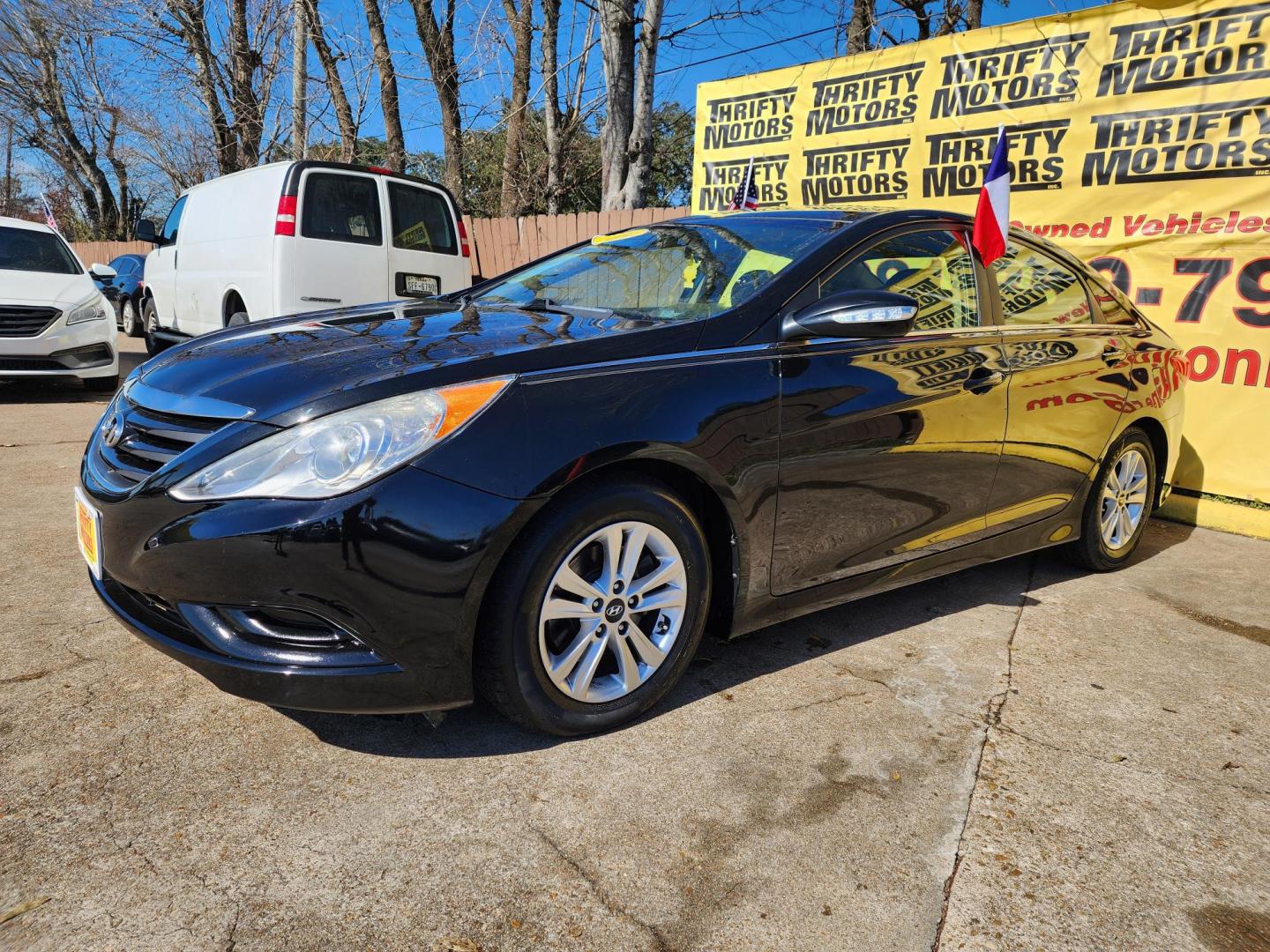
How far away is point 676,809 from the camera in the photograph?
7.59 feet

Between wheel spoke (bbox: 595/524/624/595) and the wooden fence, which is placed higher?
the wooden fence

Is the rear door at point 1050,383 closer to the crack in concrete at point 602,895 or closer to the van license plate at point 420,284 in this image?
the crack in concrete at point 602,895

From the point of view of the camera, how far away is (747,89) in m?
7.82

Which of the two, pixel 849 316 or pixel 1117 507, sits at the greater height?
pixel 849 316

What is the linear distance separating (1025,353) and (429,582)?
2.60 m

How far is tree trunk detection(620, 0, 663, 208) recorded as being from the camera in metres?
9.77

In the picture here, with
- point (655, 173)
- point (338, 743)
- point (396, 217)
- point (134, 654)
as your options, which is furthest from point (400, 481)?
point (655, 173)

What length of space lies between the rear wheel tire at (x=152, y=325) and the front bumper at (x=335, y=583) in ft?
29.8

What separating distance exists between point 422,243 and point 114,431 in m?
5.84

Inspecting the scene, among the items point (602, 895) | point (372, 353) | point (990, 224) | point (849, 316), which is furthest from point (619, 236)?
point (602, 895)

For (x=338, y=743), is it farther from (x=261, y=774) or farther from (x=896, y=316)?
(x=896, y=316)

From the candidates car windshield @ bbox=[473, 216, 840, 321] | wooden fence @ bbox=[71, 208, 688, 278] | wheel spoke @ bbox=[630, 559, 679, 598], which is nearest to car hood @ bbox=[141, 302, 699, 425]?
car windshield @ bbox=[473, 216, 840, 321]

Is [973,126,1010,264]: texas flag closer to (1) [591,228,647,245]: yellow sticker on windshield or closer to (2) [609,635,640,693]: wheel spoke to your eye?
(1) [591,228,647,245]: yellow sticker on windshield

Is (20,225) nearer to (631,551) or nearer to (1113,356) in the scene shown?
(631,551)
